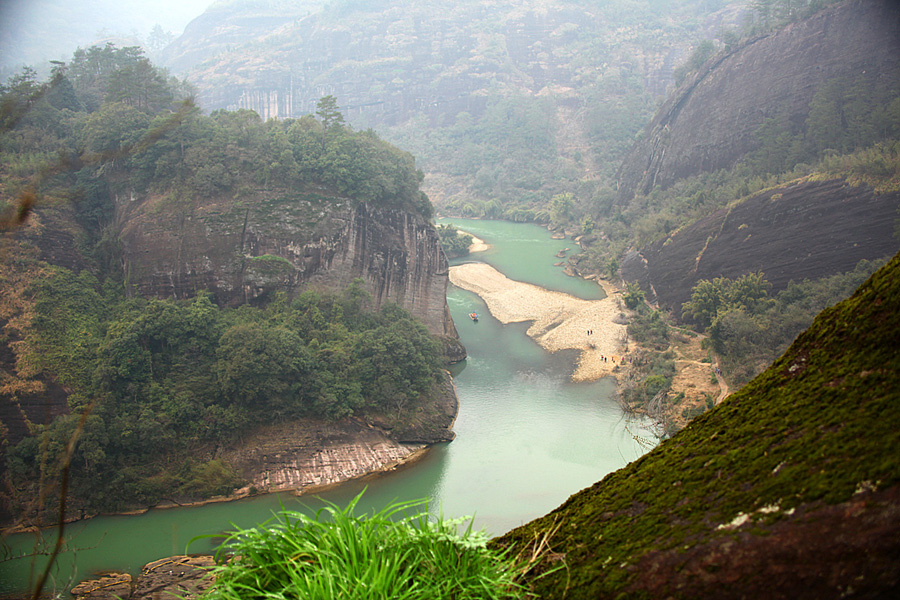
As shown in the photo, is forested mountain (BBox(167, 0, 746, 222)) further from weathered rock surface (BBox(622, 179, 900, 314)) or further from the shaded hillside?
weathered rock surface (BBox(622, 179, 900, 314))

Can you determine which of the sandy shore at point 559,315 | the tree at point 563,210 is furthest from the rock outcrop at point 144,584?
the tree at point 563,210

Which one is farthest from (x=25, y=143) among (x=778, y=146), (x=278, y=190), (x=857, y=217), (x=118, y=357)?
(x=778, y=146)

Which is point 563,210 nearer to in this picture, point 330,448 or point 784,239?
point 784,239

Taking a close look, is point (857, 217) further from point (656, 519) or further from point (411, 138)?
point (411, 138)

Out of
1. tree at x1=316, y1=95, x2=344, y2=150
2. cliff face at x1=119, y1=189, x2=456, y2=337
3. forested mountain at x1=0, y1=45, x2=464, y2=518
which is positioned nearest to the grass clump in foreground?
forested mountain at x1=0, y1=45, x2=464, y2=518

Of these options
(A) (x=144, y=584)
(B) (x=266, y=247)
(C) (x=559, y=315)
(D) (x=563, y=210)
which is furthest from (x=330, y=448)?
(D) (x=563, y=210)

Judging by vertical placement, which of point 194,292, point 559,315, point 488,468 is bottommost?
point 488,468
